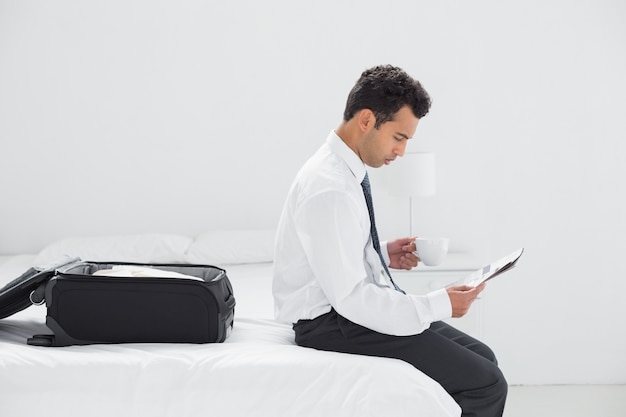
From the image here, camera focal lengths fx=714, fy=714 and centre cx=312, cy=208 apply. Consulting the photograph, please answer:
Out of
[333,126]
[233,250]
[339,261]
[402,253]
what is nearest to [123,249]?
[233,250]

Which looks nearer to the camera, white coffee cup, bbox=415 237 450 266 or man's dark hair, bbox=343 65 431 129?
man's dark hair, bbox=343 65 431 129

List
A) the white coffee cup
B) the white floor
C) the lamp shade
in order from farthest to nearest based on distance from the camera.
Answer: the lamp shade → the white floor → the white coffee cup

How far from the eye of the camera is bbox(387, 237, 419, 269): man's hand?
232 centimetres

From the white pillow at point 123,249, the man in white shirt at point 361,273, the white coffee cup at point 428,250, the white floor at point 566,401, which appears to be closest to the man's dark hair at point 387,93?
the man in white shirt at point 361,273

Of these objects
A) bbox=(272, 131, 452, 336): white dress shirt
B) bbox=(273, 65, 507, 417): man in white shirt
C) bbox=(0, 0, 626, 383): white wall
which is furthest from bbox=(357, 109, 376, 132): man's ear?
bbox=(0, 0, 626, 383): white wall

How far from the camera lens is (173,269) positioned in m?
2.15

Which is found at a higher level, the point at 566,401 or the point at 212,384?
the point at 212,384

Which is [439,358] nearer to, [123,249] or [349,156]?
[349,156]

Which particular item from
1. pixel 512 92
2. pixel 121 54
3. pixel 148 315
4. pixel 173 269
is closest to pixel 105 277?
pixel 148 315

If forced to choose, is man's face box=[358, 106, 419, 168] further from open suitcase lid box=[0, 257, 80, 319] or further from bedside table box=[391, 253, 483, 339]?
bedside table box=[391, 253, 483, 339]

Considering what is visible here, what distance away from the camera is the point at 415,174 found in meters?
3.17

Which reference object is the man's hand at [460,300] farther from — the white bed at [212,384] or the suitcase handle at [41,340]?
the suitcase handle at [41,340]

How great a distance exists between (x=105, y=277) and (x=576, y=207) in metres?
2.42

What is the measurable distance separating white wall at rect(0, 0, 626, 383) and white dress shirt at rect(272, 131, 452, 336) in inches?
65.8
